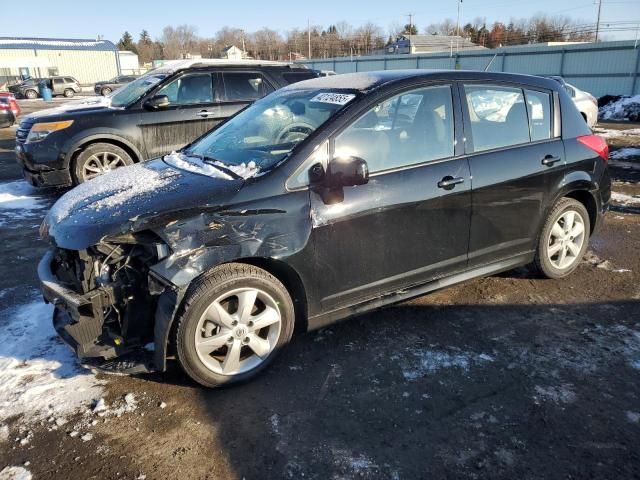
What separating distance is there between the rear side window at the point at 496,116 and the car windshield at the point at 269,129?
0.99 metres

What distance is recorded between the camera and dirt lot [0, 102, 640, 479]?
246cm

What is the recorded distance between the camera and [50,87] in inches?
1487

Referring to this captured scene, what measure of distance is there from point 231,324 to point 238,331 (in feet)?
0.21

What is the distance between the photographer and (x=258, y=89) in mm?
8062

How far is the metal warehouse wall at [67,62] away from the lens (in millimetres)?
53812

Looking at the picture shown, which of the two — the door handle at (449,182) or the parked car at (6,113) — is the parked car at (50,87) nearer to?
the parked car at (6,113)

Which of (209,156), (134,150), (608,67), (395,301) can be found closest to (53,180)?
(134,150)

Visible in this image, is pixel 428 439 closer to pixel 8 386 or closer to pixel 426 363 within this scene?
pixel 426 363

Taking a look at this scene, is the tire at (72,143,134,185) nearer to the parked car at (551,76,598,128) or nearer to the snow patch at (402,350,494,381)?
the snow patch at (402,350,494,381)

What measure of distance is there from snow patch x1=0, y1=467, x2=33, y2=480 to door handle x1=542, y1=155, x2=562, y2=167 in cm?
396

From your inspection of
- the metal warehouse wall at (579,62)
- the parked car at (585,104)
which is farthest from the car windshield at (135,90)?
the metal warehouse wall at (579,62)

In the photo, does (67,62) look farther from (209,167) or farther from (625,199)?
(209,167)

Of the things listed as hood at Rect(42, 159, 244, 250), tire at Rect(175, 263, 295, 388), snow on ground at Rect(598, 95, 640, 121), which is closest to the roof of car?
hood at Rect(42, 159, 244, 250)

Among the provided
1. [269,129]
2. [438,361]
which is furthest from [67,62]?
[438,361]
